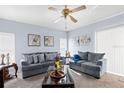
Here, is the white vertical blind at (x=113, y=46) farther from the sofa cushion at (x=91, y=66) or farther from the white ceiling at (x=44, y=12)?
the sofa cushion at (x=91, y=66)

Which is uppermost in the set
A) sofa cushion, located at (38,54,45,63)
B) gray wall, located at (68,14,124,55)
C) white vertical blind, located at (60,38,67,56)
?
gray wall, located at (68,14,124,55)

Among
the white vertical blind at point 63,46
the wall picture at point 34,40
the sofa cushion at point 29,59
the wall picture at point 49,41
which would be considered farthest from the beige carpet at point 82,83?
the white vertical blind at point 63,46

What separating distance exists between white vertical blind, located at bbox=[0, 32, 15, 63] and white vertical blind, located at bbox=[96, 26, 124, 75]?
3.94 metres

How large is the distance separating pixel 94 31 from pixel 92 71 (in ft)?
7.11

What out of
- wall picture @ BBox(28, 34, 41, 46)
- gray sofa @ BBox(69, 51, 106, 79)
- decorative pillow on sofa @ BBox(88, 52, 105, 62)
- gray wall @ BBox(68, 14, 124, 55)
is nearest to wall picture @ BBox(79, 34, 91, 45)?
gray wall @ BBox(68, 14, 124, 55)

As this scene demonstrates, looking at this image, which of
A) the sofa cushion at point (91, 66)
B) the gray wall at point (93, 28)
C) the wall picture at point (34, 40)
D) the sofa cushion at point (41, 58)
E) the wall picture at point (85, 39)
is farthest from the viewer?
the wall picture at point (85, 39)

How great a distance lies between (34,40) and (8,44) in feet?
4.19

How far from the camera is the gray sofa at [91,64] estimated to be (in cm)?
400

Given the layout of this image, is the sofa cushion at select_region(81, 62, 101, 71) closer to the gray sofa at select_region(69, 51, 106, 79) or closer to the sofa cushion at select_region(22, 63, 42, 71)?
the gray sofa at select_region(69, 51, 106, 79)

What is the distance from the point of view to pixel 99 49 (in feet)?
17.3

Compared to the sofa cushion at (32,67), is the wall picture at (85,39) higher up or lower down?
higher up

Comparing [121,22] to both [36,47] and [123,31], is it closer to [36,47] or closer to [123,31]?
[123,31]

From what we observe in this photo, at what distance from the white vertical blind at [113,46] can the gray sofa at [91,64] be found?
1.71 feet

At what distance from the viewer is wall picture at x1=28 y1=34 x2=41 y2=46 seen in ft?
18.1
